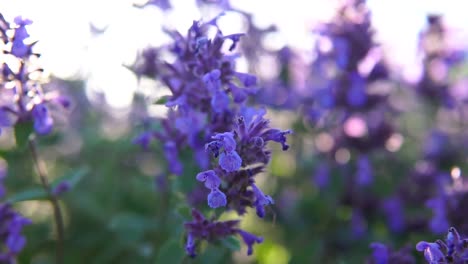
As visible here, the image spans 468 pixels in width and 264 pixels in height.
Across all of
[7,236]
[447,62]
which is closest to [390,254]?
[7,236]

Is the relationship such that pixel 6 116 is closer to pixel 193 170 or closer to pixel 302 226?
pixel 193 170

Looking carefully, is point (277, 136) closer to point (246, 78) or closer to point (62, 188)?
point (246, 78)

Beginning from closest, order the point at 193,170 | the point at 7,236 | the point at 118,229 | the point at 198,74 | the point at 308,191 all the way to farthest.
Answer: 1. the point at 198,74
2. the point at 7,236
3. the point at 193,170
4. the point at 118,229
5. the point at 308,191

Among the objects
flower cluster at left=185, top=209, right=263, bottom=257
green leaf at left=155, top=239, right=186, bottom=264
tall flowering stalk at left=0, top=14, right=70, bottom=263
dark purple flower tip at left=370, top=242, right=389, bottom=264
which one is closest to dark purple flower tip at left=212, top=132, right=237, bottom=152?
flower cluster at left=185, top=209, right=263, bottom=257

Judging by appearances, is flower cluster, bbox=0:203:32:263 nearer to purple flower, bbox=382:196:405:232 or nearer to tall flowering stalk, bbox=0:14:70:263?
tall flowering stalk, bbox=0:14:70:263

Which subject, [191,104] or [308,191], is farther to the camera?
[308,191]

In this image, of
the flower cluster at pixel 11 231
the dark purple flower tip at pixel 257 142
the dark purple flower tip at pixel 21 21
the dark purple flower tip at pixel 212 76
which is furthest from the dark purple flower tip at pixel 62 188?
the dark purple flower tip at pixel 257 142
